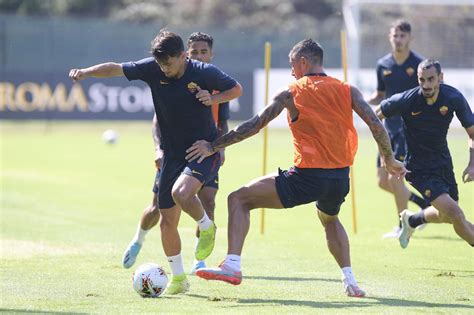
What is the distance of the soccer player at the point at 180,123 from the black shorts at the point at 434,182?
230 centimetres

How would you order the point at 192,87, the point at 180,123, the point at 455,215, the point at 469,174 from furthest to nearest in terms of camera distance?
the point at 455,215 → the point at 469,174 → the point at 180,123 → the point at 192,87

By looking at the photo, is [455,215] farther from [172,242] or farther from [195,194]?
[172,242]

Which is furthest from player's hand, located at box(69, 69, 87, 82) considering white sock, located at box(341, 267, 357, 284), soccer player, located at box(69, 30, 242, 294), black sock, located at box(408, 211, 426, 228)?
black sock, located at box(408, 211, 426, 228)

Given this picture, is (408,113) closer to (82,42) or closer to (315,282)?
(315,282)

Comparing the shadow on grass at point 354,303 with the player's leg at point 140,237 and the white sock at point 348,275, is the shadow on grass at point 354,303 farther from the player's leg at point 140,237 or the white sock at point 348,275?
the player's leg at point 140,237

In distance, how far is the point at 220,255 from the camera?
1105cm

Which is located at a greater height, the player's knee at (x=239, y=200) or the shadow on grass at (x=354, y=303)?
the player's knee at (x=239, y=200)

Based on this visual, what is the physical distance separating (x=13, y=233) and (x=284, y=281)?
508 cm

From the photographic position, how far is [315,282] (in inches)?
362

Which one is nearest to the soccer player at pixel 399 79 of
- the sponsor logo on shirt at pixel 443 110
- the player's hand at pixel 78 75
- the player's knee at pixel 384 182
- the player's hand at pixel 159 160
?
the player's knee at pixel 384 182

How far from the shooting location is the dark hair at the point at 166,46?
26.8 ft

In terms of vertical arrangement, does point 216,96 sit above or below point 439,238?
above

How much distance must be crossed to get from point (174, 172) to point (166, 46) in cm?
114

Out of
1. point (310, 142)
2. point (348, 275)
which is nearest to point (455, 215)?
point (348, 275)
